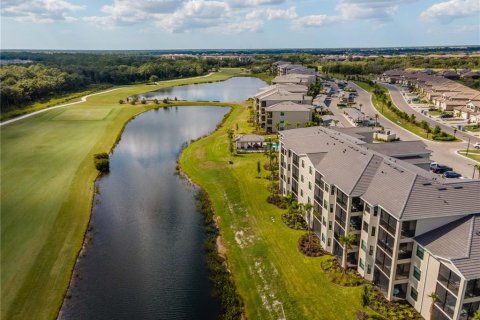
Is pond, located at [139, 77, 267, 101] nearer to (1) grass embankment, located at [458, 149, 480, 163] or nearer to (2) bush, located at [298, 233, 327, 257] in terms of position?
(1) grass embankment, located at [458, 149, 480, 163]

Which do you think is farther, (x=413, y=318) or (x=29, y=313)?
(x=29, y=313)

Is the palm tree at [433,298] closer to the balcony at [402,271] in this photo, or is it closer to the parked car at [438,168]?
the balcony at [402,271]

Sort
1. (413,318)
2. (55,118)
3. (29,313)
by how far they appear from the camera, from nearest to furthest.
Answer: (413,318), (29,313), (55,118)

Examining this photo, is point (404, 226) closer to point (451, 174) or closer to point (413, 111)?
point (451, 174)

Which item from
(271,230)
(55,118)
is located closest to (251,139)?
(271,230)

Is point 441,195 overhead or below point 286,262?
overhead

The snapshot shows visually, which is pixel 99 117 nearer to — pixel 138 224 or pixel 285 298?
pixel 138 224

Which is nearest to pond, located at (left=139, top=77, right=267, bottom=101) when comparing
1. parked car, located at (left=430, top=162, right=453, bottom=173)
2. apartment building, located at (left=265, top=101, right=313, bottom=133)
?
apartment building, located at (left=265, top=101, right=313, bottom=133)

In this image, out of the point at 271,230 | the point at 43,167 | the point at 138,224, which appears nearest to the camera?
the point at 271,230
